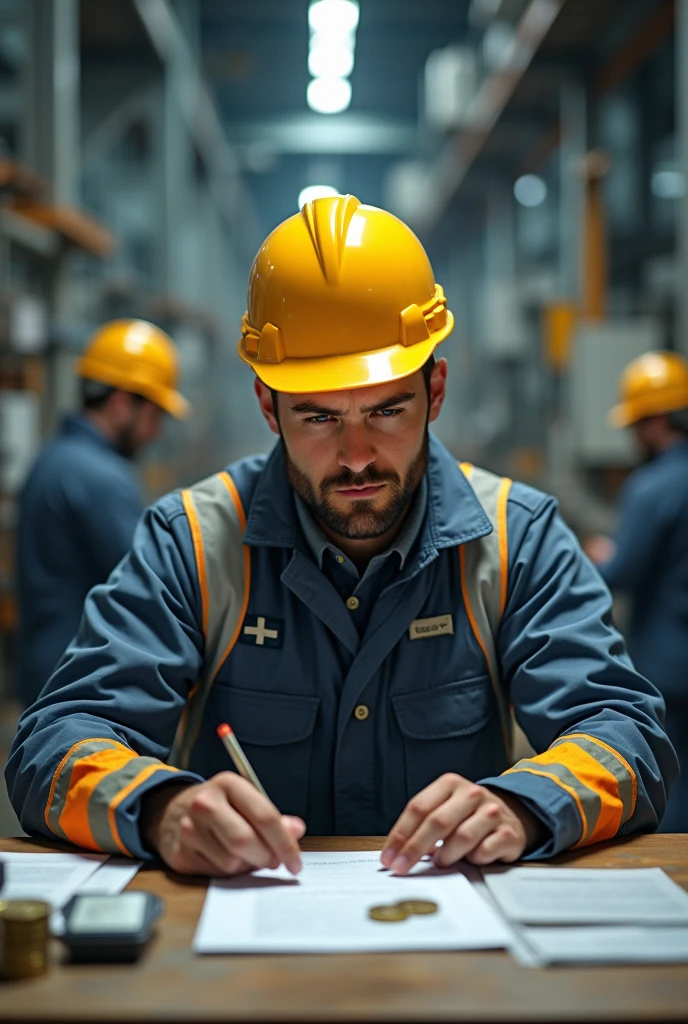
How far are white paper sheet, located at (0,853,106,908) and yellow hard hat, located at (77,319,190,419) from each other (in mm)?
2868

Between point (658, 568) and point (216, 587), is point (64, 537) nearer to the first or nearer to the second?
point (216, 587)

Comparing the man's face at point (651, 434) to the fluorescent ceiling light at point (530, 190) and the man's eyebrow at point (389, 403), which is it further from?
the fluorescent ceiling light at point (530, 190)

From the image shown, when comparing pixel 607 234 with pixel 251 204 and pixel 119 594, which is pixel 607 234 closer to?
pixel 119 594

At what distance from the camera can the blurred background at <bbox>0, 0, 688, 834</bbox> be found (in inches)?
217

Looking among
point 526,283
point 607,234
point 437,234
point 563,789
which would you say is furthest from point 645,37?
point 437,234

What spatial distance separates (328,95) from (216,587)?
14932 millimetres

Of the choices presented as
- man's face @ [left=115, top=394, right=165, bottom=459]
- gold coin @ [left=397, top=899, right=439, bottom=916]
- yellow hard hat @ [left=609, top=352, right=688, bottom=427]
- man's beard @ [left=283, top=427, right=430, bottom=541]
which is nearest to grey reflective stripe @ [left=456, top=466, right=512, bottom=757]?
man's beard @ [left=283, top=427, right=430, bottom=541]

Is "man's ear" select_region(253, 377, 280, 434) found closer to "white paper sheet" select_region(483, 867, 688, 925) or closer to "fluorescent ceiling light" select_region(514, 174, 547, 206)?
"white paper sheet" select_region(483, 867, 688, 925)

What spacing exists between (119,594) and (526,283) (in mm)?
9061

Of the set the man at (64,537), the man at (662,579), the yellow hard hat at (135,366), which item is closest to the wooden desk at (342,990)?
the man at (64,537)

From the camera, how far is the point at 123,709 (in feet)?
6.01

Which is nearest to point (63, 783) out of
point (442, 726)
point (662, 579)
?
point (442, 726)

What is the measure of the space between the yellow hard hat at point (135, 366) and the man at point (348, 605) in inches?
92.4

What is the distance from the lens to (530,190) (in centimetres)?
1193
